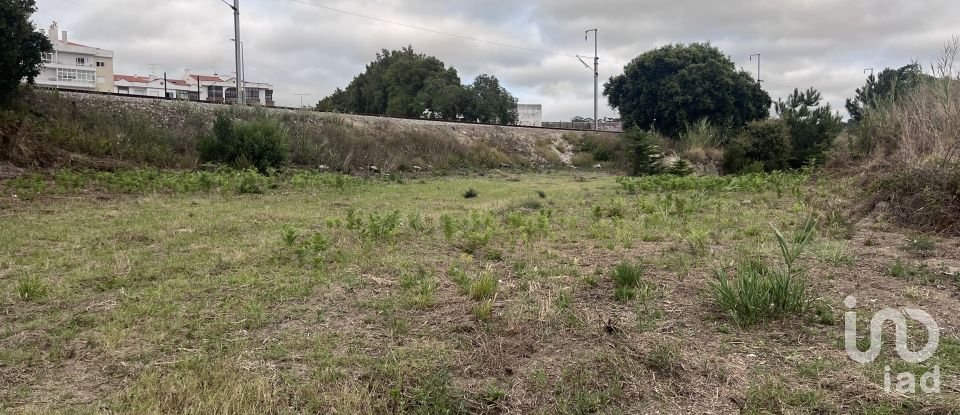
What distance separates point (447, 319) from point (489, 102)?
5073 centimetres

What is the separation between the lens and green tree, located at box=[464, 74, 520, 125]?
5316 cm

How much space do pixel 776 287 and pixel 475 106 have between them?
5033 cm

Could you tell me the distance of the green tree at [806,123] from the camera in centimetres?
2571

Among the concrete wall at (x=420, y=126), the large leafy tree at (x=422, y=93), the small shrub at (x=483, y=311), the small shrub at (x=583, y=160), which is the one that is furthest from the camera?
the large leafy tree at (x=422, y=93)

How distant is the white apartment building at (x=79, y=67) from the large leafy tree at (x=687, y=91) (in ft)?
184

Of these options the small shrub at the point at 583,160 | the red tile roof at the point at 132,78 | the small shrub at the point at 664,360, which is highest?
the red tile roof at the point at 132,78

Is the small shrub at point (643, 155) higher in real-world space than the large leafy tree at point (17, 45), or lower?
lower

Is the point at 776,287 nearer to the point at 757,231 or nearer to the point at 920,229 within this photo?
the point at 757,231

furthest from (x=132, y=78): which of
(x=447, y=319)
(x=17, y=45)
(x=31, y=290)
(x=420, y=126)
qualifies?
(x=447, y=319)

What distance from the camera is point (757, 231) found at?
704cm

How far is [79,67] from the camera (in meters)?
67.6

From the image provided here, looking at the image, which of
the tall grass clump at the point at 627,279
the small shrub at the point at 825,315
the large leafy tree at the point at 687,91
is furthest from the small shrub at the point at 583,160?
the small shrub at the point at 825,315

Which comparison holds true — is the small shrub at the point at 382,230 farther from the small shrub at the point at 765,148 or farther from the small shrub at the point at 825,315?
the small shrub at the point at 765,148

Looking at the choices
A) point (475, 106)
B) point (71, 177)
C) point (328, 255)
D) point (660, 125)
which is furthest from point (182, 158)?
point (475, 106)
